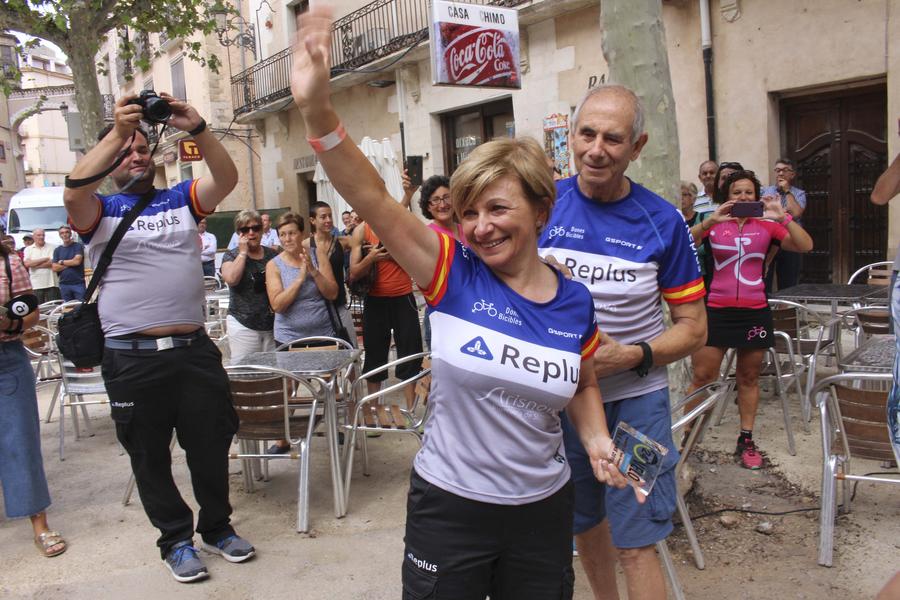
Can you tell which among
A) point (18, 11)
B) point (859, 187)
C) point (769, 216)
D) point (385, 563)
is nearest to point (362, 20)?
point (18, 11)

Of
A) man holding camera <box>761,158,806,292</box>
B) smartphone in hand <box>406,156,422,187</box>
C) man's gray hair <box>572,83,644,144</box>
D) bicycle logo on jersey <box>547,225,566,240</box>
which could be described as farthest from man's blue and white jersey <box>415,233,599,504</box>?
man holding camera <box>761,158,806,292</box>

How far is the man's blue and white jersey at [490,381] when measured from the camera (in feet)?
5.54

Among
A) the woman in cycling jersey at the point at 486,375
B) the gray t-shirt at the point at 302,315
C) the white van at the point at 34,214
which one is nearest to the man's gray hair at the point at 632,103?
the woman in cycling jersey at the point at 486,375

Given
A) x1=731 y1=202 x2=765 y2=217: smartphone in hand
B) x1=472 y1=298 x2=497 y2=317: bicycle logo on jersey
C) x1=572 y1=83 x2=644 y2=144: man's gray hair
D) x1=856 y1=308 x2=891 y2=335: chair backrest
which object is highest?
x1=572 y1=83 x2=644 y2=144: man's gray hair

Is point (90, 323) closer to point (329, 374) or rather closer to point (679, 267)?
point (329, 374)

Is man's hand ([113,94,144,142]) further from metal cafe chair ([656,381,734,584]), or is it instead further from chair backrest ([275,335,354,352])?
metal cafe chair ([656,381,734,584])

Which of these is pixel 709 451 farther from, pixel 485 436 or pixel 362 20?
pixel 362 20

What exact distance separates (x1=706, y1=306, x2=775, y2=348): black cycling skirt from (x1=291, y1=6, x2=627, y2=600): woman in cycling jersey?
9.05 ft

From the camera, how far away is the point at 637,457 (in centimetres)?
189

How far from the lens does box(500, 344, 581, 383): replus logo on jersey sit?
1.69 m

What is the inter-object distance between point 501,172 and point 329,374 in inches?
95.9

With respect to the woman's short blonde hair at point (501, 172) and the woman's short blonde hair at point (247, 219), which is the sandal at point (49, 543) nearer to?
the woman's short blonde hair at point (247, 219)

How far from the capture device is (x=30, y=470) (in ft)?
12.2

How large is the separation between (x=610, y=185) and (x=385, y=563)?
2.08 metres
